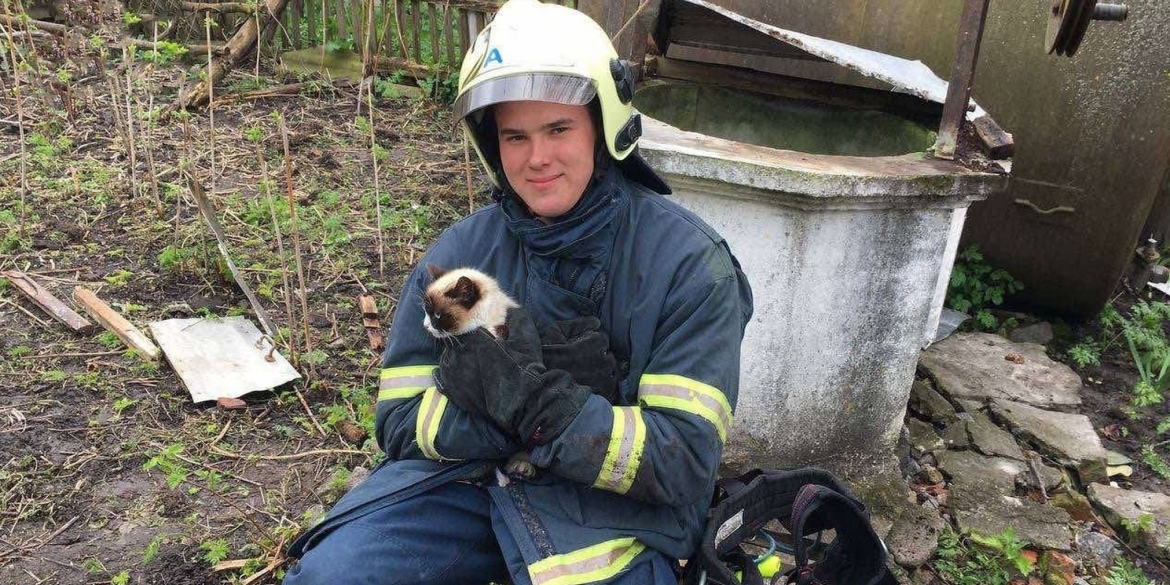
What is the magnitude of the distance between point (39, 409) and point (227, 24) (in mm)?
5747

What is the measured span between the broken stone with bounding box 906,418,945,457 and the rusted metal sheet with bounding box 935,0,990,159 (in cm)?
162

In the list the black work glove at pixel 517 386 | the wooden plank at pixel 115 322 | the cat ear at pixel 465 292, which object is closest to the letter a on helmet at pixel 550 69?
the cat ear at pixel 465 292

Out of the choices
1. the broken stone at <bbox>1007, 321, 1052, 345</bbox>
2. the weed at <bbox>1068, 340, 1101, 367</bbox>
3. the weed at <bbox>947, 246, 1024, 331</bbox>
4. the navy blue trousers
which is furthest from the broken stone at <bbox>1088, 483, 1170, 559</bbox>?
the navy blue trousers

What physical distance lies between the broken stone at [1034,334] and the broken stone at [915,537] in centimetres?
233

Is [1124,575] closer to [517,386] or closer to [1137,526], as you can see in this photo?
[1137,526]

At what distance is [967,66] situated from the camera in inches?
129

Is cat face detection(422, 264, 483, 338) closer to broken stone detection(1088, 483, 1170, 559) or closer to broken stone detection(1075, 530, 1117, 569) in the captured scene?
broken stone detection(1075, 530, 1117, 569)

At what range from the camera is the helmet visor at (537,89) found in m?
2.04

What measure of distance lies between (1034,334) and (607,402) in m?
4.72

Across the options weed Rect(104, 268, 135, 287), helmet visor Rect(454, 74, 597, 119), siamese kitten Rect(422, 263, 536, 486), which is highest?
helmet visor Rect(454, 74, 597, 119)

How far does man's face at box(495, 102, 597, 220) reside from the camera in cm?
214

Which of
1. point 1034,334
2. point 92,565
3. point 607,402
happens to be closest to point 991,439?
point 1034,334

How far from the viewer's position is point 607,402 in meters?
2.00

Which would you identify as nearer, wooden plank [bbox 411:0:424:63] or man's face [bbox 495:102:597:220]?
man's face [bbox 495:102:597:220]
